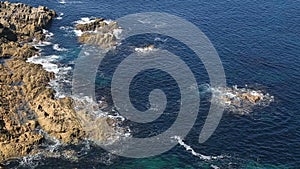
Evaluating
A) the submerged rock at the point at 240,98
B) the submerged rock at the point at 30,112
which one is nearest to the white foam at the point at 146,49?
the submerged rock at the point at 240,98

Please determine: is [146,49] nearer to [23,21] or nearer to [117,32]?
[117,32]

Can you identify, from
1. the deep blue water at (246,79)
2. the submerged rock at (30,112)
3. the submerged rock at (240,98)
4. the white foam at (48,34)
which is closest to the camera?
the deep blue water at (246,79)

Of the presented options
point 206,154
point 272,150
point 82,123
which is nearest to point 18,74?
point 82,123

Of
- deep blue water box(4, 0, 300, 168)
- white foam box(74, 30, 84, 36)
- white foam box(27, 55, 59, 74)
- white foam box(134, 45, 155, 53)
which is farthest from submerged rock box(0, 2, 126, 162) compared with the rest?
white foam box(134, 45, 155, 53)

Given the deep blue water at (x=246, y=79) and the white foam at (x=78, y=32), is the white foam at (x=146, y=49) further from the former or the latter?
the white foam at (x=78, y=32)

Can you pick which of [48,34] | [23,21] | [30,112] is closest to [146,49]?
[48,34]

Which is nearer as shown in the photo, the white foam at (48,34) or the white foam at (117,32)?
the white foam at (48,34)
